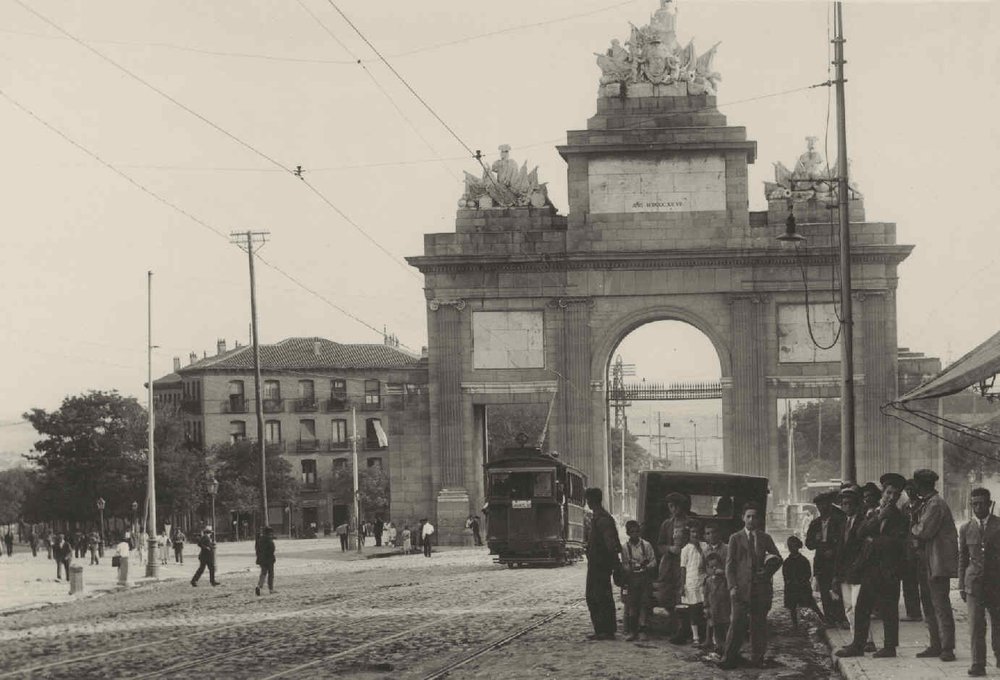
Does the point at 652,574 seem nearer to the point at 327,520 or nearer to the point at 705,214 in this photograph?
the point at 705,214

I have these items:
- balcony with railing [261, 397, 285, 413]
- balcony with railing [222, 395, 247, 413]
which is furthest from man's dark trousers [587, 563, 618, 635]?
balcony with railing [222, 395, 247, 413]

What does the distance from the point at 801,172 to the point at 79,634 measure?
37483 mm

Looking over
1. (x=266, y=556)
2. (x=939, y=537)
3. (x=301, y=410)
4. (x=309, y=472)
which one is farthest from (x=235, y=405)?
(x=939, y=537)

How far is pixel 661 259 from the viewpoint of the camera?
178 ft

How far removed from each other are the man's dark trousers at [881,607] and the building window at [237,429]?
87.4 meters

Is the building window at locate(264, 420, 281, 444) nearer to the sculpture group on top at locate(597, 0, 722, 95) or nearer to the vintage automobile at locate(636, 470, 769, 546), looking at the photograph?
the sculpture group on top at locate(597, 0, 722, 95)

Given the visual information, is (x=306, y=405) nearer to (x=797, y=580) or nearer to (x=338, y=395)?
(x=338, y=395)

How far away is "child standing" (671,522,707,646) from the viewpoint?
55.9 ft

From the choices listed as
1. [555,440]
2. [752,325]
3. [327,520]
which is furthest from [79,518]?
[752,325]

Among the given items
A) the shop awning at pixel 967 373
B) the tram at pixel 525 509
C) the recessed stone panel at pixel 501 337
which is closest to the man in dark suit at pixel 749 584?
the shop awning at pixel 967 373

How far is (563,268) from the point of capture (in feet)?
181

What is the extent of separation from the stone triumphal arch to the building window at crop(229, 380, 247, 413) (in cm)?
4824

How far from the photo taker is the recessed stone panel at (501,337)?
55688 millimetres

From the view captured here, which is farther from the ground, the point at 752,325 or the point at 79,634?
the point at 752,325
